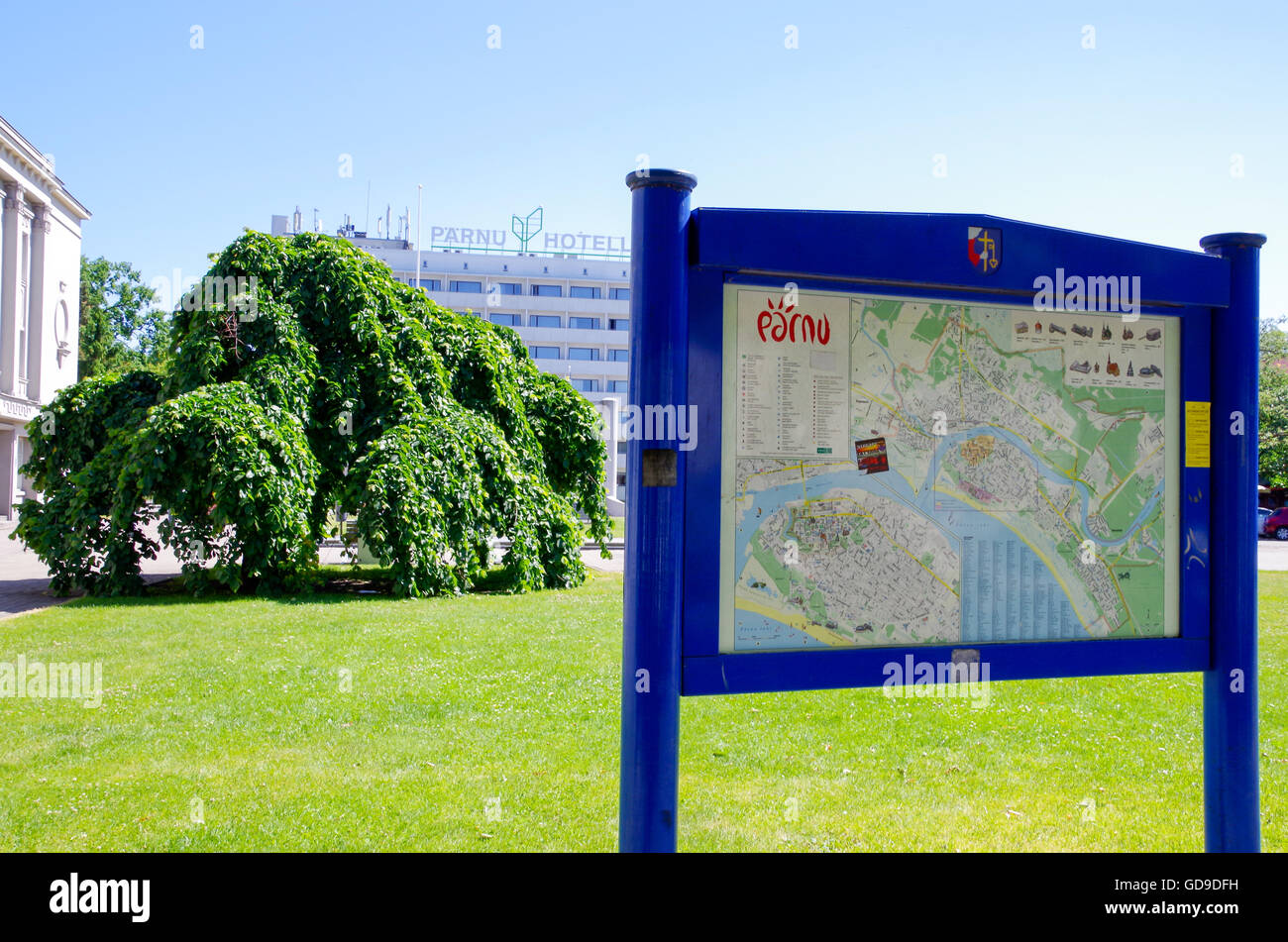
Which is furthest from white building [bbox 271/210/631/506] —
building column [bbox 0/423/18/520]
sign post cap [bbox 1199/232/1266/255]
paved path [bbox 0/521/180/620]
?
sign post cap [bbox 1199/232/1266/255]

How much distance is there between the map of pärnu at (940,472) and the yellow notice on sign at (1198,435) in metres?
0.05

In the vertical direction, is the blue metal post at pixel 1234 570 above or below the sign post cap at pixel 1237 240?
below

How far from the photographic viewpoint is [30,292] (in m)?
41.5

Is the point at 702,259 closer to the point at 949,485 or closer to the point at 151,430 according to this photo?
the point at 949,485

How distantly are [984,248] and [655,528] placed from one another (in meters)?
1.36

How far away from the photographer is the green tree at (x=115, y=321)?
51.8 meters

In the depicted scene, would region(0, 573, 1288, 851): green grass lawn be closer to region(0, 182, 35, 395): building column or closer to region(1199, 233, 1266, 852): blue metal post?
region(1199, 233, 1266, 852): blue metal post

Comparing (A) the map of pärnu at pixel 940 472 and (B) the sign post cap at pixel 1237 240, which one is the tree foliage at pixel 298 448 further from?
(B) the sign post cap at pixel 1237 240

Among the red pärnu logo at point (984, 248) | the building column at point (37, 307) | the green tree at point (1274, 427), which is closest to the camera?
the red pärnu logo at point (984, 248)

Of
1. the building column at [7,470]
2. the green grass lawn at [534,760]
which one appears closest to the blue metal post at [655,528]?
the green grass lawn at [534,760]

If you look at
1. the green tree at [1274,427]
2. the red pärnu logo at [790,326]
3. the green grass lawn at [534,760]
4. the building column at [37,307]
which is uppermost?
the building column at [37,307]

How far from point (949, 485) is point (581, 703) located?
4170 mm

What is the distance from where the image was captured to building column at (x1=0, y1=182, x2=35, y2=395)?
39.1 meters
